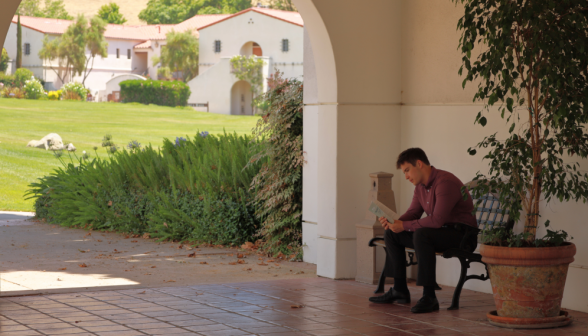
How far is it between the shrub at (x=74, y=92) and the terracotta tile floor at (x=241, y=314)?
59.6m

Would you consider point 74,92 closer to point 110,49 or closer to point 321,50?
point 110,49

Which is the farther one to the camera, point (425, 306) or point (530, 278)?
point (425, 306)

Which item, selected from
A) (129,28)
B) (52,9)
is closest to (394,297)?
(129,28)

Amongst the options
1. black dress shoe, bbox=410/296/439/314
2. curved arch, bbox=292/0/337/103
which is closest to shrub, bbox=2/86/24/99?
curved arch, bbox=292/0/337/103

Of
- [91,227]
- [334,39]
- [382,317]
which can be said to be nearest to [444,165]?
[334,39]

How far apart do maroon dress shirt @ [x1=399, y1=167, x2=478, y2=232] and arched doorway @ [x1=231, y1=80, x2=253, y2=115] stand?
5864 cm

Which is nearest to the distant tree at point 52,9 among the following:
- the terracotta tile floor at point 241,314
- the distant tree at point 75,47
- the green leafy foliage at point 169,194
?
the distant tree at point 75,47

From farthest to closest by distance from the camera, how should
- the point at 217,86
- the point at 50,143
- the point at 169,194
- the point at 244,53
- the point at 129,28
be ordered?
the point at 129,28, the point at 244,53, the point at 217,86, the point at 50,143, the point at 169,194

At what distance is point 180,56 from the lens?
7231cm

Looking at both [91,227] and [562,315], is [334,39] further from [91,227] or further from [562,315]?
[91,227]

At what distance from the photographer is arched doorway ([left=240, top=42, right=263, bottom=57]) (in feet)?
222

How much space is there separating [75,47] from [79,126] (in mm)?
24980

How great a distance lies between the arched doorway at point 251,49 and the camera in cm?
6775

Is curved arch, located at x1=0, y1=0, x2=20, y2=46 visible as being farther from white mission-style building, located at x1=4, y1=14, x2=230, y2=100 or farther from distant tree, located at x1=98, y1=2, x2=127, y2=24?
distant tree, located at x1=98, y1=2, x2=127, y2=24
